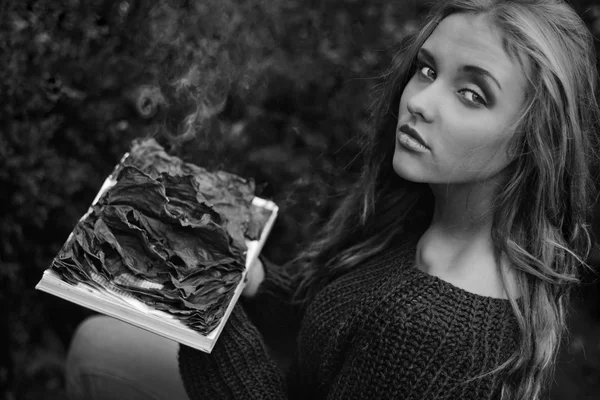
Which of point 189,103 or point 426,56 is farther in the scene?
point 189,103

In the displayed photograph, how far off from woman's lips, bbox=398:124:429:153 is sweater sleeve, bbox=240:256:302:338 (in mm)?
663

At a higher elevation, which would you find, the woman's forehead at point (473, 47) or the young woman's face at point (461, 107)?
the woman's forehead at point (473, 47)

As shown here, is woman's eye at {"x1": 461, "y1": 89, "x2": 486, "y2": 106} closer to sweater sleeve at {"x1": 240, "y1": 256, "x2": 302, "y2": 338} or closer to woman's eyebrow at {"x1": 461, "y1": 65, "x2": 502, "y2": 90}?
woman's eyebrow at {"x1": 461, "y1": 65, "x2": 502, "y2": 90}

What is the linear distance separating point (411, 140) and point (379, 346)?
1.41 feet

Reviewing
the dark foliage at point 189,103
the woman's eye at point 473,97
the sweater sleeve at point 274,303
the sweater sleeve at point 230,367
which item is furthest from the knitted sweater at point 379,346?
the dark foliage at point 189,103

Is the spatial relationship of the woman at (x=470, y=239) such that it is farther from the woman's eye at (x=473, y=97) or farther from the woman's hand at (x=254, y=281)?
the woman's hand at (x=254, y=281)

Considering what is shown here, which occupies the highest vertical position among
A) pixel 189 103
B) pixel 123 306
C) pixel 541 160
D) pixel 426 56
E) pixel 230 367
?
pixel 426 56

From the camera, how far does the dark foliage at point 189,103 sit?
208cm

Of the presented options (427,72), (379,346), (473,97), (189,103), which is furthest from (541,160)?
(189,103)

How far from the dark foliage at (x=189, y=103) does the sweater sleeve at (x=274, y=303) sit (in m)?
0.26

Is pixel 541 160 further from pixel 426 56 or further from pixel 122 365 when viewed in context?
pixel 122 365

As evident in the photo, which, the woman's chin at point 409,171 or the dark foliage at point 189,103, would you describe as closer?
the woman's chin at point 409,171

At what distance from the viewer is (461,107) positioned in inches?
51.9

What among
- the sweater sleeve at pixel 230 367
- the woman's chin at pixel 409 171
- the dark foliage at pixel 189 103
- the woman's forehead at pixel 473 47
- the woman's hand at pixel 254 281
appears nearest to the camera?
the woman's forehead at pixel 473 47
